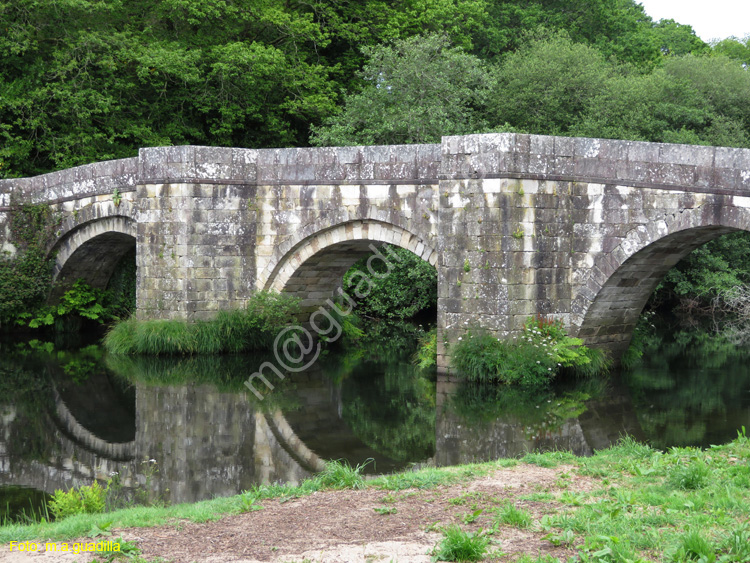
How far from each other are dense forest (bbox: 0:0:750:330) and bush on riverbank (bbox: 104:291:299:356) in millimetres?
4116

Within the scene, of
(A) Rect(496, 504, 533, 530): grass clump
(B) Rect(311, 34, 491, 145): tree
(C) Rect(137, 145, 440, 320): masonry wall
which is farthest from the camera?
(B) Rect(311, 34, 491, 145): tree

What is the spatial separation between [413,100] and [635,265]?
7.28m

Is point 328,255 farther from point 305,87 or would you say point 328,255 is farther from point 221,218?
point 305,87

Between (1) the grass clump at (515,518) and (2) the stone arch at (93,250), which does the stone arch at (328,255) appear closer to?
(2) the stone arch at (93,250)

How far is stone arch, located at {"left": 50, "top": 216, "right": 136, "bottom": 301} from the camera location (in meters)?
Answer: 14.4

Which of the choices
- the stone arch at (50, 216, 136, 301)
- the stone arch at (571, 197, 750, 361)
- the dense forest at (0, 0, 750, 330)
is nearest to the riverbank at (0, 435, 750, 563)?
the stone arch at (571, 197, 750, 361)

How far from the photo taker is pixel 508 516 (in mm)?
4504

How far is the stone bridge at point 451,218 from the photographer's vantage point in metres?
9.70

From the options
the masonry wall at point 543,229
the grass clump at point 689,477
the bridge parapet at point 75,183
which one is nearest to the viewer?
the grass clump at point 689,477

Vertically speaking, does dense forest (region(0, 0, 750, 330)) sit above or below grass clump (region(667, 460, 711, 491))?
above

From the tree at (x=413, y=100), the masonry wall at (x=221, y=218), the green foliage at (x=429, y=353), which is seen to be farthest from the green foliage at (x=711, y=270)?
the masonry wall at (x=221, y=218)

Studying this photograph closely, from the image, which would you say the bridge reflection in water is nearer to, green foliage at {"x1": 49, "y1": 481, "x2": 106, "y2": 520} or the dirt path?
green foliage at {"x1": 49, "y1": 481, "x2": 106, "y2": 520}

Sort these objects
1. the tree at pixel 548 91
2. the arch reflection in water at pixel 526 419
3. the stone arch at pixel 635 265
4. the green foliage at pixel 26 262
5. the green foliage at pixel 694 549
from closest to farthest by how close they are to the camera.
Answer: the green foliage at pixel 694 549
the arch reflection in water at pixel 526 419
the stone arch at pixel 635 265
the green foliage at pixel 26 262
the tree at pixel 548 91

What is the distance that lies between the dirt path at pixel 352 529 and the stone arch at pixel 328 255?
20.2 feet
